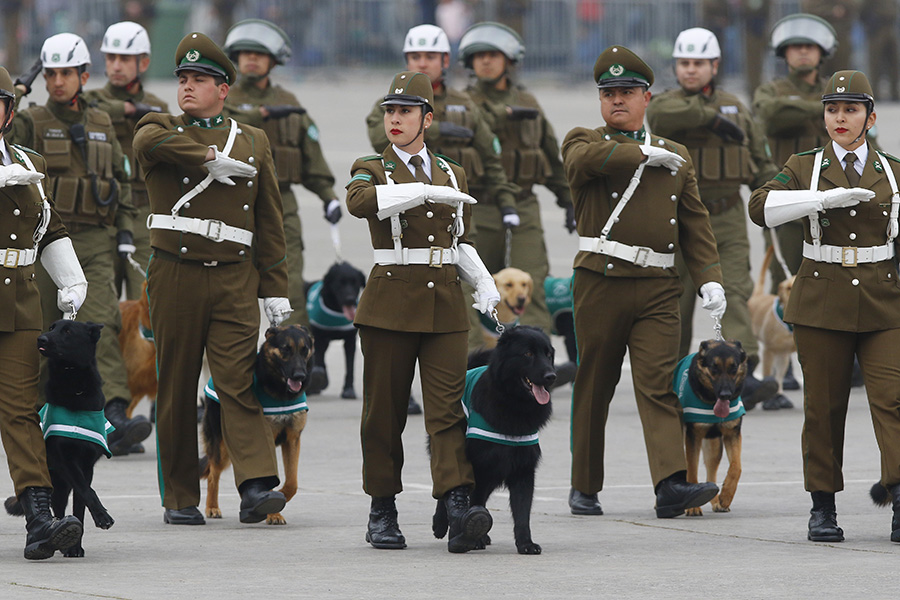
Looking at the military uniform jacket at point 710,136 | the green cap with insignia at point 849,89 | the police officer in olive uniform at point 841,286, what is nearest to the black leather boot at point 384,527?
the police officer in olive uniform at point 841,286

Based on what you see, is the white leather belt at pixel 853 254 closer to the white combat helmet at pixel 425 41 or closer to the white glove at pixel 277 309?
the white glove at pixel 277 309

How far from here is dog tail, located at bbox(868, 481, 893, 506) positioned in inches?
347

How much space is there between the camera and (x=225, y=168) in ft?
28.5

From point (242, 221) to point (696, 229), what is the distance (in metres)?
2.27

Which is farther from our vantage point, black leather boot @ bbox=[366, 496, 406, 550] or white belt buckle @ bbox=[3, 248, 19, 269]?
black leather boot @ bbox=[366, 496, 406, 550]

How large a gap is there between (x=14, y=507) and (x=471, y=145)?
5.87m

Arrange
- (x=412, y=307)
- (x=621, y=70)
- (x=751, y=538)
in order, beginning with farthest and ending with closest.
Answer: (x=621, y=70) → (x=751, y=538) → (x=412, y=307)

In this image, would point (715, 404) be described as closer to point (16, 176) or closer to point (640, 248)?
point (640, 248)

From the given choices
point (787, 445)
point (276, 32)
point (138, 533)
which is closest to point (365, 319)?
point (138, 533)

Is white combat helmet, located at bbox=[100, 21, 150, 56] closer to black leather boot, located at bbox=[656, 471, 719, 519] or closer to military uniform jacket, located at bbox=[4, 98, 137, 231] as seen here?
military uniform jacket, located at bbox=[4, 98, 137, 231]

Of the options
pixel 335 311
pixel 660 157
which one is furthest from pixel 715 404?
pixel 335 311

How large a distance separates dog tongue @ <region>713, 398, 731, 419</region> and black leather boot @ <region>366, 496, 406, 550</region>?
1960mm

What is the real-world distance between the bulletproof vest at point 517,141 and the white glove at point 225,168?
17.3 ft

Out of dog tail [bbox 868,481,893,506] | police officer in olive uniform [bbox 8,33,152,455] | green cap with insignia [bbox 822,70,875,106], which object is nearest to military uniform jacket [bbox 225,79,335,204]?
police officer in olive uniform [bbox 8,33,152,455]
